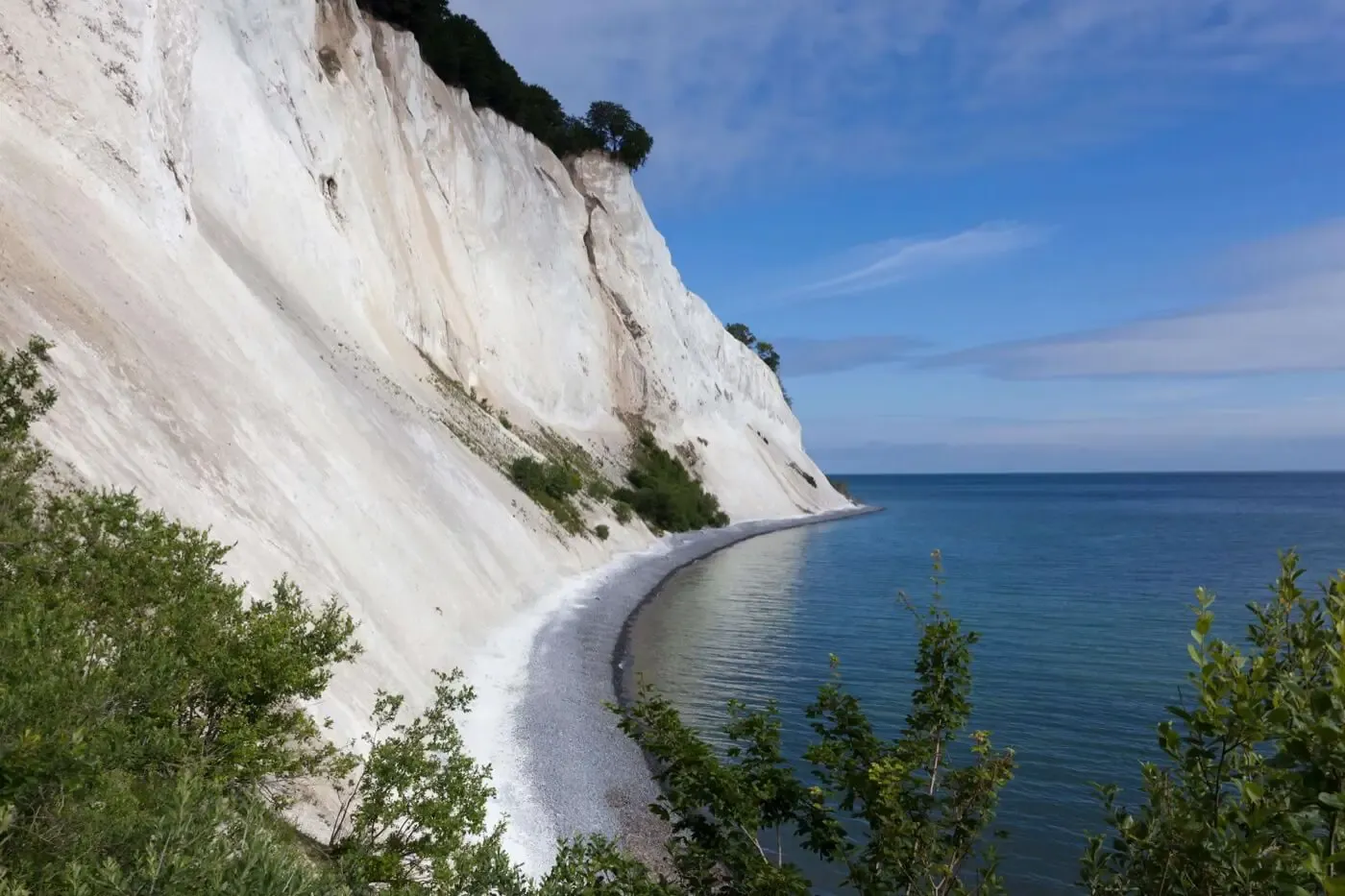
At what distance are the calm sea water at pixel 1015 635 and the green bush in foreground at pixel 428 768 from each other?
22.7ft

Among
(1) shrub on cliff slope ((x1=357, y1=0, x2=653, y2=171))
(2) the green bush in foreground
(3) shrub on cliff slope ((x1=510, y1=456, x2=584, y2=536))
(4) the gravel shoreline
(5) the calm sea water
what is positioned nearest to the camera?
(2) the green bush in foreground

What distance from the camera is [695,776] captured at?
504 cm

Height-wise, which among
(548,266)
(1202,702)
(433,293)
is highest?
(548,266)

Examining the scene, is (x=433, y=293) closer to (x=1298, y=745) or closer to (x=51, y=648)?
(x=51, y=648)

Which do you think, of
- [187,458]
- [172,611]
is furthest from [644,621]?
[172,611]

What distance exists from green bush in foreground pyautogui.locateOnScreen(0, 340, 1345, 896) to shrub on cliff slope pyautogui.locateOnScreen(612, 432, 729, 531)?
117 feet

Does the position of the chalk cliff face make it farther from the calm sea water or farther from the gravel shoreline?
the calm sea water

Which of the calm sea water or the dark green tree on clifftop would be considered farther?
the dark green tree on clifftop

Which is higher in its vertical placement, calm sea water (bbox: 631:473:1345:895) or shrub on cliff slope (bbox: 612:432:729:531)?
shrub on cliff slope (bbox: 612:432:729:531)

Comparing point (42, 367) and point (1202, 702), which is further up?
point (42, 367)

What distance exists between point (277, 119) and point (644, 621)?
20.4m

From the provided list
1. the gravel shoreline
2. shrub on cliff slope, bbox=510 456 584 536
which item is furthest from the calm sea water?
shrub on cliff slope, bbox=510 456 584 536

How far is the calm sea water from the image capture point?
48.4 ft

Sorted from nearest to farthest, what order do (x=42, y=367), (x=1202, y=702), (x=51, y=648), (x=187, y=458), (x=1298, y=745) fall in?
1. (x=1298, y=745)
2. (x=1202, y=702)
3. (x=51, y=648)
4. (x=42, y=367)
5. (x=187, y=458)
